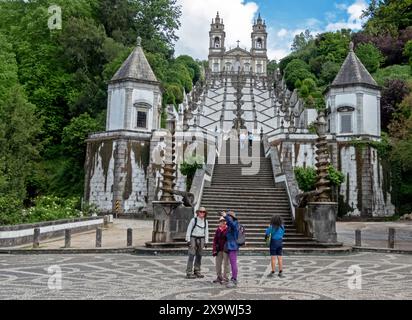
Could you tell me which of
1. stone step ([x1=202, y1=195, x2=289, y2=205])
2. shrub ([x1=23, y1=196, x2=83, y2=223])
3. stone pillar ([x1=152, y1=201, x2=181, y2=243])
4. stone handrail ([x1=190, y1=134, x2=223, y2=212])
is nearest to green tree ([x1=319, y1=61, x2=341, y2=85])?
stone handrail ([x1=190, y1=134, x2=223, y2=212])

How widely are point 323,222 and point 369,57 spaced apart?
42886 millimetres

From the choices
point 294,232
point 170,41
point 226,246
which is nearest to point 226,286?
point 226,246

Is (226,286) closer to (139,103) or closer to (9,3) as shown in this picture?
(139,103)

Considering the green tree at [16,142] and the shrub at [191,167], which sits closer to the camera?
the green tree at [16,142]

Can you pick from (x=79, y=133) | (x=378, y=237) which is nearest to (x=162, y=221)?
(x=378, y=237)

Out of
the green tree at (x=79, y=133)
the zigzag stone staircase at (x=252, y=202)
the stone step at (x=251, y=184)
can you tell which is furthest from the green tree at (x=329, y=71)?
the stone step at (x=251, y=184)

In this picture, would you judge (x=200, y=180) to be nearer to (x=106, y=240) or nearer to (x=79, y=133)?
(x=106, y=240)

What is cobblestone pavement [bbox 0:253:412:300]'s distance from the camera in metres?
7.72

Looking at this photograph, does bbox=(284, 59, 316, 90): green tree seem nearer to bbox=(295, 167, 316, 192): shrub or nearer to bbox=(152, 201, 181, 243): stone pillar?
bbox=(295, 167, 316, 192): shrub

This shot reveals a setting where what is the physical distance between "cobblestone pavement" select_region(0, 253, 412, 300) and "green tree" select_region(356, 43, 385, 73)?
4313 centimetres

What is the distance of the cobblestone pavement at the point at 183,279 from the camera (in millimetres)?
7719

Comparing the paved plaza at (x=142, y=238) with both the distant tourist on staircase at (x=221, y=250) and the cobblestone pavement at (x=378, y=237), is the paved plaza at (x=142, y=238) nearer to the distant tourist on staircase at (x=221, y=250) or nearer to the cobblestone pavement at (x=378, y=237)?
the cobblestone pavement at (x=378, y=237)

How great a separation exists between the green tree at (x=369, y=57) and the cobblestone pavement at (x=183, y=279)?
142 feet

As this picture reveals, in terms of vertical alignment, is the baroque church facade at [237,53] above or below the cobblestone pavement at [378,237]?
above
